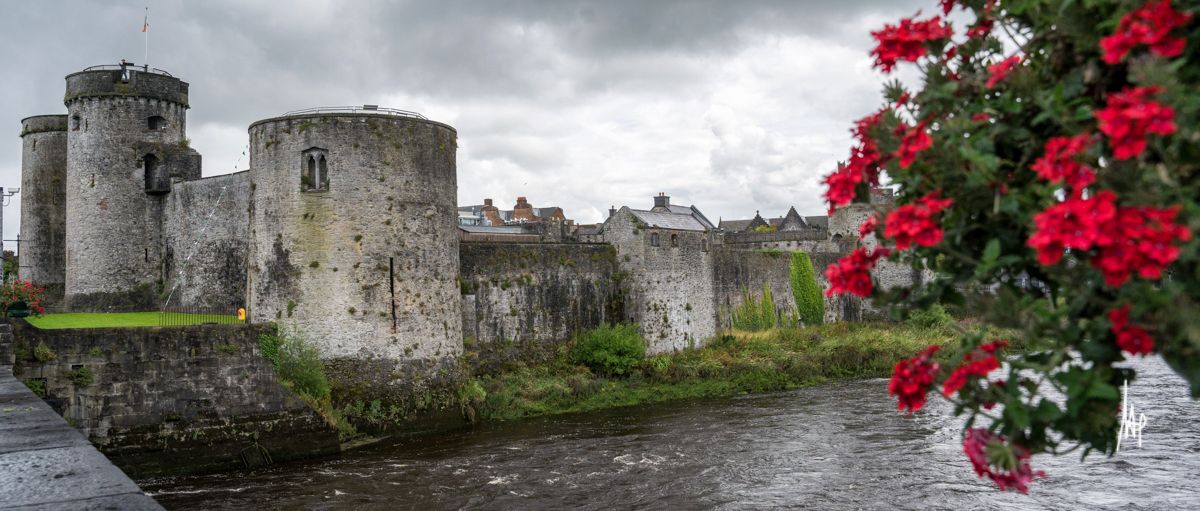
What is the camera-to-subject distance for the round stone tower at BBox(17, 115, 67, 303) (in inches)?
1069

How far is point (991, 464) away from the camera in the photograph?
329 cm

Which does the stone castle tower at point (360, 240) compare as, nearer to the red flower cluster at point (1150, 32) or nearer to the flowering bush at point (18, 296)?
the flowering bush at point (18, 296)

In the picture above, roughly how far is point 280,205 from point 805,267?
24299mm

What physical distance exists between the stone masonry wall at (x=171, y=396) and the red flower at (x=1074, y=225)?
49.2 ft

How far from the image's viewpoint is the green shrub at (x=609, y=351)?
24.7m

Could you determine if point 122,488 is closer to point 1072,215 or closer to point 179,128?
point 1072,215

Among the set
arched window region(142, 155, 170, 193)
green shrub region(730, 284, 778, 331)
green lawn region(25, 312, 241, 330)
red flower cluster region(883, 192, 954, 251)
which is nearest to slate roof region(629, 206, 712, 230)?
green shrub region(730, 284, 778, 331)

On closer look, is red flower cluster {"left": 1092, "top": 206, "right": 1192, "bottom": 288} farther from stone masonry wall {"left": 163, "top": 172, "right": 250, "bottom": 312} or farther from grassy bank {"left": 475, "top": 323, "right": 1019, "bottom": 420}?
stone masonry wall {"left": 163, "top": 172, "right": 250, "bottom": 312}

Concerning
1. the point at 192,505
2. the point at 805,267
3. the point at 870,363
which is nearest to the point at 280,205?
the point at 192,505

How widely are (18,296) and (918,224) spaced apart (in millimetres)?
16317

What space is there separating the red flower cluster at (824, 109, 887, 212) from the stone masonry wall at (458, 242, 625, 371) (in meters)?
19.9

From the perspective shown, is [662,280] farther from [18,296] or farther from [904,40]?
[904,40]

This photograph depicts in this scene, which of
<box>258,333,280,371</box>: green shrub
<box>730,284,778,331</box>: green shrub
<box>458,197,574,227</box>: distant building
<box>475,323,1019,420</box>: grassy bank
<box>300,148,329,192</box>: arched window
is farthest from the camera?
<box>458,197,574,227</box>: distant building

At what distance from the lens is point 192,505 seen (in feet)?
42.9
